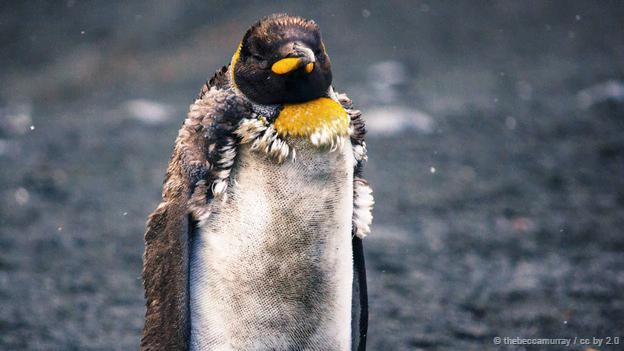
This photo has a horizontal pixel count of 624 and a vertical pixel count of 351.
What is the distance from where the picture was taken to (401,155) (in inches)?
234

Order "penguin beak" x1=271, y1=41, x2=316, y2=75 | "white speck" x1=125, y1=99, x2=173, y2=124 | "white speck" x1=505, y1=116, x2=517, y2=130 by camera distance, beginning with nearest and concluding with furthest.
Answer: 1. "penguin beak" x1=271, y1=41, x2=316, y2=75
2. "white speck" x1=505, y1=116, x2=517, y2=130
3. "white speck" x1=125, y1=99, x2=173, y2=124

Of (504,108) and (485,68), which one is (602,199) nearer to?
(504,108)

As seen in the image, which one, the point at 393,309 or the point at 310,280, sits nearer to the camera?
the point at 310,280

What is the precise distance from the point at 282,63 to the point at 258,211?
434mm

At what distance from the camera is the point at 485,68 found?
25.9 feet

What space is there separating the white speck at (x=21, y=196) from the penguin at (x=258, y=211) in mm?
3191

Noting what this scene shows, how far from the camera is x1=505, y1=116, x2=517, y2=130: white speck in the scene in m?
6.40

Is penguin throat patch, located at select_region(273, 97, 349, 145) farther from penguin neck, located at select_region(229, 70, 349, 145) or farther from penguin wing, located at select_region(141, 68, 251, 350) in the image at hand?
penguin wing, located at select_region(141, 68, 251, 350)

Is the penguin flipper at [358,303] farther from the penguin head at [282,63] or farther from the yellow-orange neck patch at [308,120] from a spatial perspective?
the penguin head at [282,63]

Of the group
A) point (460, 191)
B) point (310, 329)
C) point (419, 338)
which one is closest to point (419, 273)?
point (419, 338)

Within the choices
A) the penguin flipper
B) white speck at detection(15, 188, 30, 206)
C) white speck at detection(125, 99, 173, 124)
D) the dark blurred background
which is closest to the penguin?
the penguin flipper

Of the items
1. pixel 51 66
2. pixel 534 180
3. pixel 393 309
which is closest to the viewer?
pixel 393 309

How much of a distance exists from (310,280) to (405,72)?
5.72 metres

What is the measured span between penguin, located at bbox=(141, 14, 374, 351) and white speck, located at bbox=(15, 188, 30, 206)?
3191 mm
